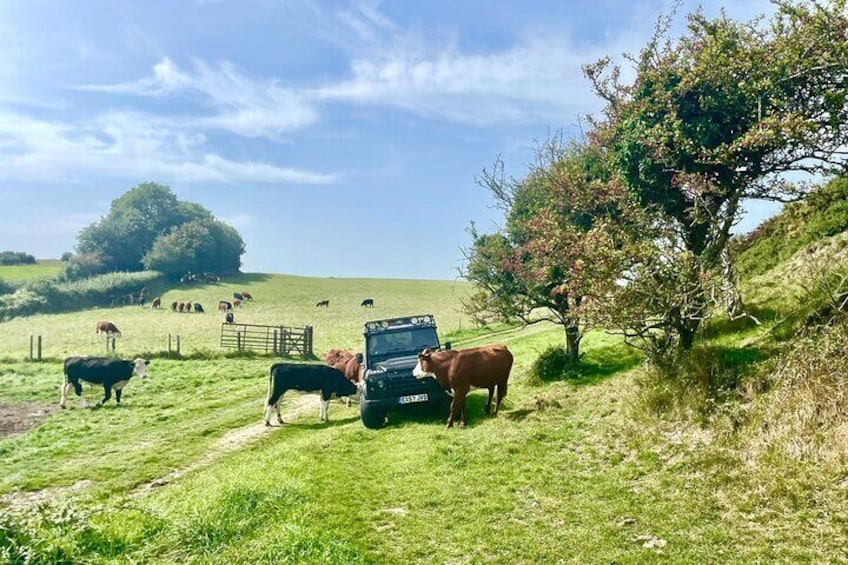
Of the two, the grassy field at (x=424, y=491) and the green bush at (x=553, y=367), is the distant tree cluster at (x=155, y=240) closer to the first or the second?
the grassy field at (x=424, y=491)

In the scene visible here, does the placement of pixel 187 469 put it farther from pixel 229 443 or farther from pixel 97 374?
pixel 97 374

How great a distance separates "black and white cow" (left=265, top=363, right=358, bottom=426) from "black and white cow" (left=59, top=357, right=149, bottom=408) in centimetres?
822

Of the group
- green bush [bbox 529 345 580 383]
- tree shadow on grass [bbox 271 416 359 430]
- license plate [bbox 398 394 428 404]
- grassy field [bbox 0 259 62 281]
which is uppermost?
grassy field [bbox 0 259 62 281]

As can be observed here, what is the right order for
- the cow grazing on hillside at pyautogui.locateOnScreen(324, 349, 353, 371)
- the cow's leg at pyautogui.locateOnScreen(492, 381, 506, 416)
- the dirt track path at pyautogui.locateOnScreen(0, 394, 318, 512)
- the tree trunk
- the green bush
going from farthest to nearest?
the cow grazing on hillside at pyautogui.locateOnScreen(324, 349, 353, 371)
the tree trunk
the green bush
the cow's leg at pyautogui.locateOnScreen(492, 381, 506, 416)
the dirt track path at pyautogui.locateOnScreen(0, 394, 318, 512)

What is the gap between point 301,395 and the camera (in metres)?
21.0

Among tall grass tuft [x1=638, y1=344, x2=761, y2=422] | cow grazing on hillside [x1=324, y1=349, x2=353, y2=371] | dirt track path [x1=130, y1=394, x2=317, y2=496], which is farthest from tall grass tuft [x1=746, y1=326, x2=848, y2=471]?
cow grazing on hillside [x1=324, y1=349, x2=353, y2=371]

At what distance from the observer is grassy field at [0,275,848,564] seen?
630 centimetres

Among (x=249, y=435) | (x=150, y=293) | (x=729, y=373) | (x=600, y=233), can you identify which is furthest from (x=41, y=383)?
(x=150, y=293)


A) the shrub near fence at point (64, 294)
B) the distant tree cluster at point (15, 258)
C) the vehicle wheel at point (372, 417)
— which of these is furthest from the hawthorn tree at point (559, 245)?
the distant tree cluster at point (15, 258)

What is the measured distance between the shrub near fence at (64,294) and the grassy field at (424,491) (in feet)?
182

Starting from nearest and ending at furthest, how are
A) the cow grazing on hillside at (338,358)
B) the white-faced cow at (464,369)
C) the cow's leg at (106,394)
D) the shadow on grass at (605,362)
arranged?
the white-faced cow at (464,369), the shadow on grass at (605,362), the cow's leg at (106,394), the cow grazing on hillside at (338,358)

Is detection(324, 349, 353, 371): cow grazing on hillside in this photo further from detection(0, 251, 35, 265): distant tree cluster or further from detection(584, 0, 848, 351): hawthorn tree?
detection(0, 251, 35, 265): distant tree cluster

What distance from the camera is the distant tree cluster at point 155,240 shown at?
83875 mm

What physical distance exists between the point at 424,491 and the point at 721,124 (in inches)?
416
